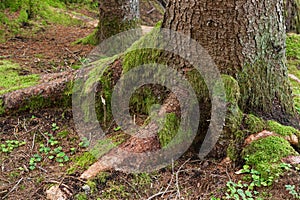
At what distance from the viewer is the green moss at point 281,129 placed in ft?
8.87

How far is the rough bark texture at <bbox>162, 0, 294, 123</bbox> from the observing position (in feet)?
8.84

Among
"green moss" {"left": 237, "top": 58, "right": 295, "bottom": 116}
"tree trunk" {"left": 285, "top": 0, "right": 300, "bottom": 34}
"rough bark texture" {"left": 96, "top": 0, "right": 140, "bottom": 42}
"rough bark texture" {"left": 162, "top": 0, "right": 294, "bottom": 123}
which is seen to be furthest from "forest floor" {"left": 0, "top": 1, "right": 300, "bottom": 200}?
"tree trunk" {"left": 285, "top": 0, "right": 300, "bottom": 34}

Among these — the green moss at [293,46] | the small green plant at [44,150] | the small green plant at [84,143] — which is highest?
the green moss at [293,46]

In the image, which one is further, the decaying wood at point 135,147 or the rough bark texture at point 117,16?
the rough bark texture at point 117,16

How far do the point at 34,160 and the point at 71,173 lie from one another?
48 cm

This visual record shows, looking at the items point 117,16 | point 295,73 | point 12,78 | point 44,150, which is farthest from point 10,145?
→ point 295,73

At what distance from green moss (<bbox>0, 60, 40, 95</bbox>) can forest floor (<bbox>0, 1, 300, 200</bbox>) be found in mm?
501

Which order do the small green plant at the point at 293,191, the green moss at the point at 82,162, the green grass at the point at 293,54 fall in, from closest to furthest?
1. the small green plant at the point at 293,191
2. the green moss at the point at 82,162
3. the green grass at the point at 293,54

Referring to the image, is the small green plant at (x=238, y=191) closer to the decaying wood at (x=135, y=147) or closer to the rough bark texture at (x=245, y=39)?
the decaying wood at (x=135, y=147)

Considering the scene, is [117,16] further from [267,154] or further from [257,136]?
[267,154]

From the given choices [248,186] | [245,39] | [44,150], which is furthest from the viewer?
[44,150]

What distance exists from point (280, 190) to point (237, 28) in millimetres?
1291

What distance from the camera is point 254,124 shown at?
107 inches

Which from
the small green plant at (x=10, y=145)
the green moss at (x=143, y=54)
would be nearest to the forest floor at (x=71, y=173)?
the small green plant at (x=10, y=145)
